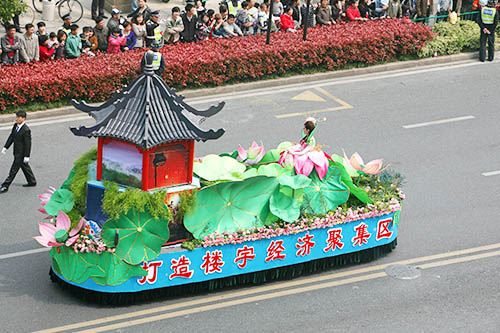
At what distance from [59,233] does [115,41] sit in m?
10.0

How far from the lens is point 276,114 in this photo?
19.5 m

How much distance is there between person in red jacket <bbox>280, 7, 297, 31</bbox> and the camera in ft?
75.8

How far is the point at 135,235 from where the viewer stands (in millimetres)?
11852

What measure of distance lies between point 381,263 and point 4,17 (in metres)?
11.0

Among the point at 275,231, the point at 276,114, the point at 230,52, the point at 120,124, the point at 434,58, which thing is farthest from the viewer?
the point at 434,58

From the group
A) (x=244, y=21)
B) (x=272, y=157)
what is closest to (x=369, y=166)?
(x=272, y=157)

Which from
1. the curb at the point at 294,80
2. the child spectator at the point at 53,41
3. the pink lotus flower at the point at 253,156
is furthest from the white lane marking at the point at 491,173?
the child spectator at the point at 53,41

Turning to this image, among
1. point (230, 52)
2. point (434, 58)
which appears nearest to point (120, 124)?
point (230, 52)

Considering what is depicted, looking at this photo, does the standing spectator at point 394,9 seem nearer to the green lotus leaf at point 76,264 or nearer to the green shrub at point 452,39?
the green shrub at point 452,39

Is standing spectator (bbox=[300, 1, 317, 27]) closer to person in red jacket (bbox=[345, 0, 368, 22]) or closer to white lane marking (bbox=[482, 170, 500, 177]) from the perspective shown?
person in red jacket (bbox=[345, 0, 368, 22])

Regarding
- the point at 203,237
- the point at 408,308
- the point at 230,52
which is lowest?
the point at 408,308

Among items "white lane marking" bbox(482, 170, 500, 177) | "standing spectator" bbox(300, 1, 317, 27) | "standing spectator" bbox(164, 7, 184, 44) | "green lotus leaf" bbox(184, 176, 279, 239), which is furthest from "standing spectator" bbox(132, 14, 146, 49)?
"green lotus leaf" bbox(184, 176, 279, 239)

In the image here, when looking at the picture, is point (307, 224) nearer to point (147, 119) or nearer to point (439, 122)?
point (147, 119)

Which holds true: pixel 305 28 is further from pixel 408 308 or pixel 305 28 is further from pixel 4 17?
pixel 408 308
